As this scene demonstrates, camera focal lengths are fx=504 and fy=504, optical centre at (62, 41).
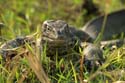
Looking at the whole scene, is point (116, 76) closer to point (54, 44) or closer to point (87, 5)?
point (54, 44)

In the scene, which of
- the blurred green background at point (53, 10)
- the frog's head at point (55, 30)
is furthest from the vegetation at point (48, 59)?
the frog's head at point (55, 30)

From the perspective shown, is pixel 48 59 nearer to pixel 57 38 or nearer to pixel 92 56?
pixel 57 38

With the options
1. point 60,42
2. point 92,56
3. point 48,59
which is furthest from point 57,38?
point 92,56

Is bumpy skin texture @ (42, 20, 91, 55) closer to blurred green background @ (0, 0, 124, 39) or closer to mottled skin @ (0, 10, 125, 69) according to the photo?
mottled skin @ (0, 10, 125, 69)

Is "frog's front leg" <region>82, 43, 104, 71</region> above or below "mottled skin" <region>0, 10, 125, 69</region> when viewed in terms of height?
below

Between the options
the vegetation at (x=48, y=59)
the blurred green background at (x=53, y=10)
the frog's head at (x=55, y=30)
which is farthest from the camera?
the blurred green background at (x=53, y=10)

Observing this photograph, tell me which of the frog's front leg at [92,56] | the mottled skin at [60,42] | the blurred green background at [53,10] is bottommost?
the frog's front leg at [92,56]

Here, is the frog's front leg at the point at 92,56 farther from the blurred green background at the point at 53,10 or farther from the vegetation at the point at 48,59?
the blurred green background at the point at 53,10

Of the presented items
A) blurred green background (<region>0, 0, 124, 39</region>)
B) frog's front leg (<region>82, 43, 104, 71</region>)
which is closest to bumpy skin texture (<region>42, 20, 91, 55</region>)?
frog's front leg (<region>82, 43, 104, 71</region>)

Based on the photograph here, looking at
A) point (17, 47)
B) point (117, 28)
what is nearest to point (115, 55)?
point (17, 47)
